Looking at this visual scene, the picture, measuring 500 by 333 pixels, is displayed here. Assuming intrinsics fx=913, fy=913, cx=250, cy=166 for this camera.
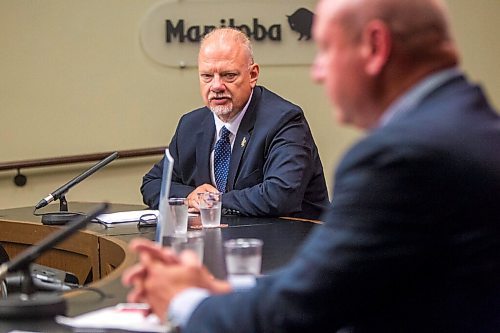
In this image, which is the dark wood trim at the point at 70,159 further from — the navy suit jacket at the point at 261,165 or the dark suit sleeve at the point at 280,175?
the dark suit sleeve at the point at 280,175

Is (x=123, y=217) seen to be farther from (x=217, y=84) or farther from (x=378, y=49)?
(x=378, y=49)

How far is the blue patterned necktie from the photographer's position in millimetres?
3453

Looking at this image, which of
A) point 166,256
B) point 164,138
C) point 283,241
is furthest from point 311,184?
point 166,256

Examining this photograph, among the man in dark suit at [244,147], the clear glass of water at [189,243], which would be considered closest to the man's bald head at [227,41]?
the man in dark suit at [244,147]

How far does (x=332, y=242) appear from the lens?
48.8 inches

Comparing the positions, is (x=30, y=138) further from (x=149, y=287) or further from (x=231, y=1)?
(x=149, y=287)

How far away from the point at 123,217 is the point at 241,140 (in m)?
0.54

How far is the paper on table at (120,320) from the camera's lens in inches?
60.3

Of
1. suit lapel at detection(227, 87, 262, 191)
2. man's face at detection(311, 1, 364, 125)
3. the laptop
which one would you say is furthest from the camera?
suit lapel at detection(227, 87, 262, 191)

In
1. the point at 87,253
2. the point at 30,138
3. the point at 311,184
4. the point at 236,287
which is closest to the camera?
the point at 236,287

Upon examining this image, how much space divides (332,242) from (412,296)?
0.14 meters

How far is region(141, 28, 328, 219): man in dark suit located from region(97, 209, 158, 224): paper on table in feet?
0.59

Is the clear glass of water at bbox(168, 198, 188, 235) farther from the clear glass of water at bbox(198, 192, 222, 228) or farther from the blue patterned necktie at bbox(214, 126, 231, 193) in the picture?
the blue patterned necktie at bbox(214, 126, 231, 193)

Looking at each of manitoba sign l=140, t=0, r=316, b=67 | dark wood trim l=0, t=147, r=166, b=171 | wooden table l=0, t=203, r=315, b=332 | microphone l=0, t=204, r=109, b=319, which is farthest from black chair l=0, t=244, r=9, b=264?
microphone l=0, t=204, r=109, b=319
